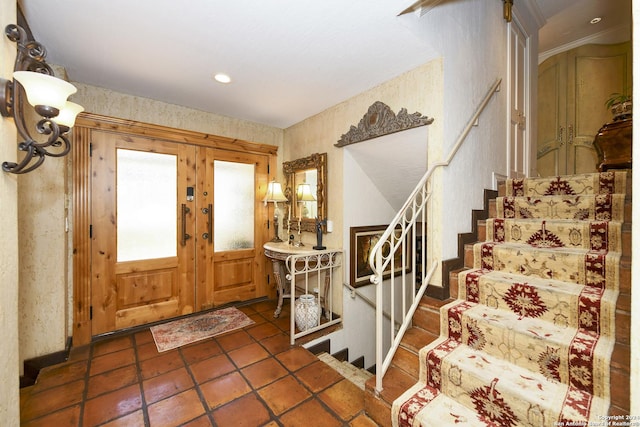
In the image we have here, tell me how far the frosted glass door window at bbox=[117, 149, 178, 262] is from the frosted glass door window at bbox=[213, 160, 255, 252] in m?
0.46

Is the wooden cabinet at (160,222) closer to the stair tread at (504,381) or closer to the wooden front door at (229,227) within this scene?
the wooden front door at (229,227)

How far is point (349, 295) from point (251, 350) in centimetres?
109

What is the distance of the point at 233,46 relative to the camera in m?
1.89

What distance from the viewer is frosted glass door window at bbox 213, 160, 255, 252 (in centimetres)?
316

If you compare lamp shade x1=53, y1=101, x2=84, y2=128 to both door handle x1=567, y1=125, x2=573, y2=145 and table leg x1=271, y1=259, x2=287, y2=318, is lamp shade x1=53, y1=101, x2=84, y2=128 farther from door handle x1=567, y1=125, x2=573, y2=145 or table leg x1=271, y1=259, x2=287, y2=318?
door handle x1=567, y1=125, x2=573, y2=145

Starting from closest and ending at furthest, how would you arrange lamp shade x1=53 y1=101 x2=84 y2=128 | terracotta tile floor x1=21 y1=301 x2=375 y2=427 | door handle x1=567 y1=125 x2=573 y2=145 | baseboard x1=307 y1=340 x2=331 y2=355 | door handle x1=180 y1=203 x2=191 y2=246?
lamp shade x1=53 y1=101 x2=84 y2=128 → terracotta tile floor x1=21 y1=301 x2=375 y2=427 → baseboard x1=307 y1=340 x2=331 y2=355 → door handle x1=180 y1=203 x2=191 y2=246 → door handle x1=567 y1=125 x2=573 y2=145

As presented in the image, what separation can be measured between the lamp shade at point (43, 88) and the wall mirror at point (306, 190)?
211 cm

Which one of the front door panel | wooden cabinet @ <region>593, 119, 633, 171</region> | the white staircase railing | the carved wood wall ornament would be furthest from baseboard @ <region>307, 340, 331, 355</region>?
wooden cabinet @ <region>593, 119, 633, 171</region>

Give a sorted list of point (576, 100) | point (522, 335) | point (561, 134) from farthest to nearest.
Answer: point (561, 134) → point (576, 100) → point (522, 335)

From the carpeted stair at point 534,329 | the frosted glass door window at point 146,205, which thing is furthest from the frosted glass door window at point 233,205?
the carpeted stair at point 534,329

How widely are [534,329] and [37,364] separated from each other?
3.37 metres

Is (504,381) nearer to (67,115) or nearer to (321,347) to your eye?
(321,347)

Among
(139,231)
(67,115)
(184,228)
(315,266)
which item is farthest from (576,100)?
(139,231)

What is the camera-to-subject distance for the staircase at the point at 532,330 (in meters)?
1.15
